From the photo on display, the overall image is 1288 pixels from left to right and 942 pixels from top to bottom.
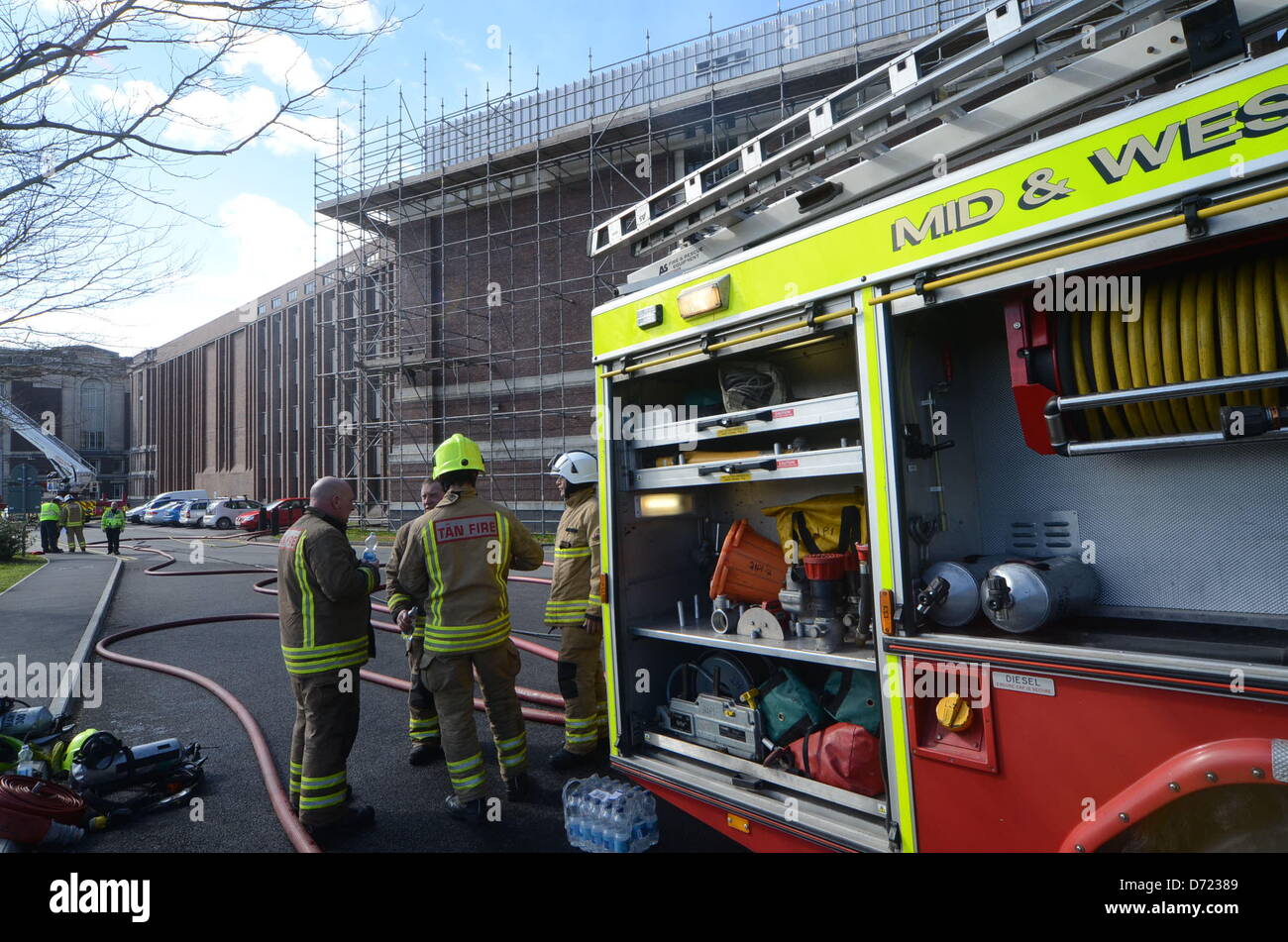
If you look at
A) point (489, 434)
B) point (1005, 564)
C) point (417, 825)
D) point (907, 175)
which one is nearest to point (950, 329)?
point (907, 175)

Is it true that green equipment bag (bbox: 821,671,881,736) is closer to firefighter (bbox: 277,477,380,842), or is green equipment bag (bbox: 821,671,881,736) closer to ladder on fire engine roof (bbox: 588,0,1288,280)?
ladder on fire engine roof (bbox: 588,0,1288,280)

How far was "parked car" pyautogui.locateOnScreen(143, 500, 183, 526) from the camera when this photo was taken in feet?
111

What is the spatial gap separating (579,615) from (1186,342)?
3.44m

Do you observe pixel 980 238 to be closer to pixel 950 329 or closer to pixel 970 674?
pixel 950 329

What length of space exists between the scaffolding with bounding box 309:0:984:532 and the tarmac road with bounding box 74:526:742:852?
36.7 ft

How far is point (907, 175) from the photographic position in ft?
8.48

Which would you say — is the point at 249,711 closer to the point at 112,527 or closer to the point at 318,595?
the point at 318,595

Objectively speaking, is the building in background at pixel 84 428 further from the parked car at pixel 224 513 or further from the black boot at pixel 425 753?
the black boot at pixel 425 753

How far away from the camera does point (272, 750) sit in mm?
4840

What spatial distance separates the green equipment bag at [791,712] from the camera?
301cm

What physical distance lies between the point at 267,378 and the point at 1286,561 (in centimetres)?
4522

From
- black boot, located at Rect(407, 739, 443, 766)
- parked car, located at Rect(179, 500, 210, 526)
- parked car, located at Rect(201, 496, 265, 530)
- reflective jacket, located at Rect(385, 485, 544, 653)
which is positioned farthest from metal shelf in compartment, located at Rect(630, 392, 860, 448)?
parked car, located at Rect(179, 500, 210, 526)

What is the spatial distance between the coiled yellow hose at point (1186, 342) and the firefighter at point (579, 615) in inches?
111
